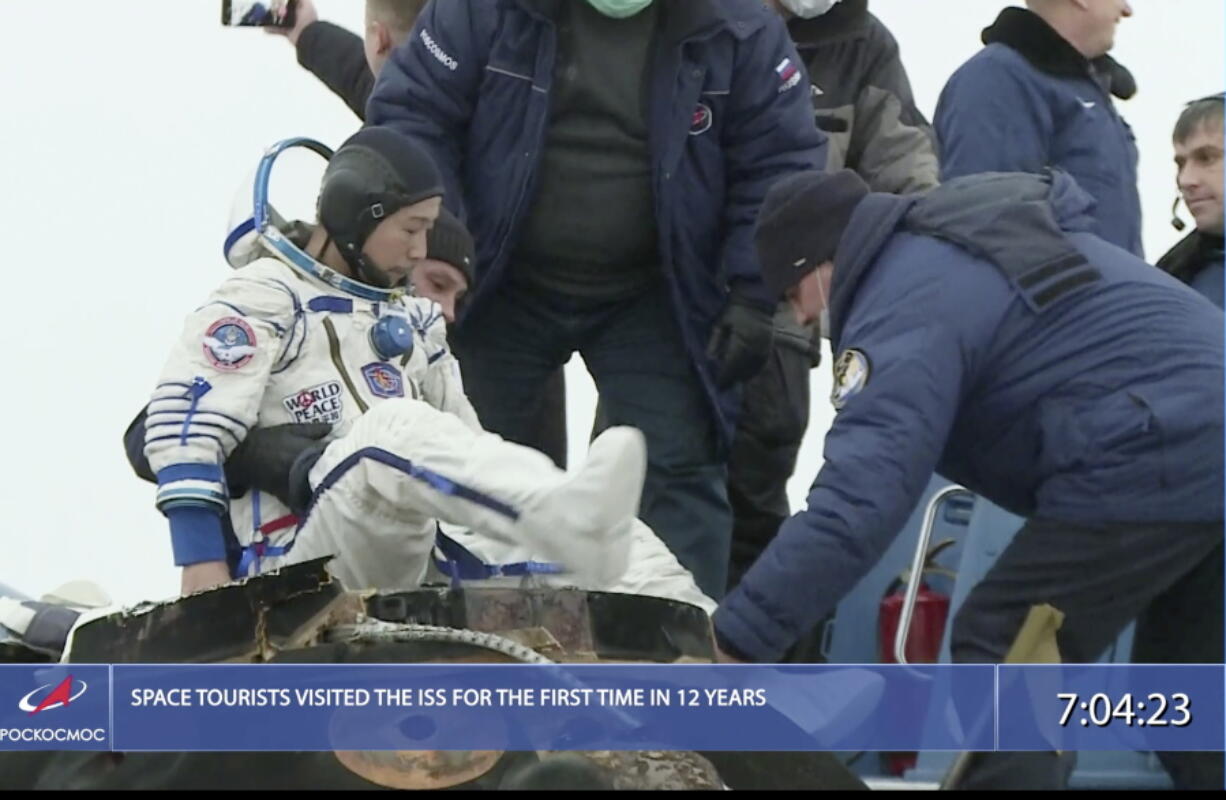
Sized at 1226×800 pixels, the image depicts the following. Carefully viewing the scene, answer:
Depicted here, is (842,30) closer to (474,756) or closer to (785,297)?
(785,297)

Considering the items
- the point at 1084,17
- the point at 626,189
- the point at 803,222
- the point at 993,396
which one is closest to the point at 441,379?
the point at 626,189

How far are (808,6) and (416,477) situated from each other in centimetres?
141

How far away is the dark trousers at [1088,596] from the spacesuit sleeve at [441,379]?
→ 758 millimetres

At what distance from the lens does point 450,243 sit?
10.8ft

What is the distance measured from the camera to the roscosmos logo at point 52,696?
2.59 meters

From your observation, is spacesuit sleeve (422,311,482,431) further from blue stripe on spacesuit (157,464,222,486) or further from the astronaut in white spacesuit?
blue stripe on spacesuit (157,464,222,486)

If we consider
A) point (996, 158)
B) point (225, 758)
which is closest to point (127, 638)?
point (225, 758)

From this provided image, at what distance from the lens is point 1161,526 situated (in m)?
2.76

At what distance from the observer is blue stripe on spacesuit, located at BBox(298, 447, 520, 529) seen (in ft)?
8.21

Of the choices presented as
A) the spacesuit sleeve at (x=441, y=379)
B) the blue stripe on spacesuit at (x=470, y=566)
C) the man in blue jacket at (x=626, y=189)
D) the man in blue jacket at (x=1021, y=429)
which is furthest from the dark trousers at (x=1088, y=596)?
the spacesuit sleeve at (x=441, y=379)

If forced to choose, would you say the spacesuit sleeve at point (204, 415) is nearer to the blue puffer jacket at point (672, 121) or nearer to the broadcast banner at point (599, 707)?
the broadcast banner at point (599, 707)

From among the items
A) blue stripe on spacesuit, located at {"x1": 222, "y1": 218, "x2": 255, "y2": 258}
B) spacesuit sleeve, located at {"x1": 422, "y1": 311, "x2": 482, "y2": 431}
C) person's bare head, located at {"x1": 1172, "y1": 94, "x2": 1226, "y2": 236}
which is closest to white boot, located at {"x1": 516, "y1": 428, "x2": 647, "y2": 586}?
spacesuit sleeve, located at {"x1": 422, "y1": 311, "x2": 482, "y2": 431}

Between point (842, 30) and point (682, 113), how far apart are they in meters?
0.48
